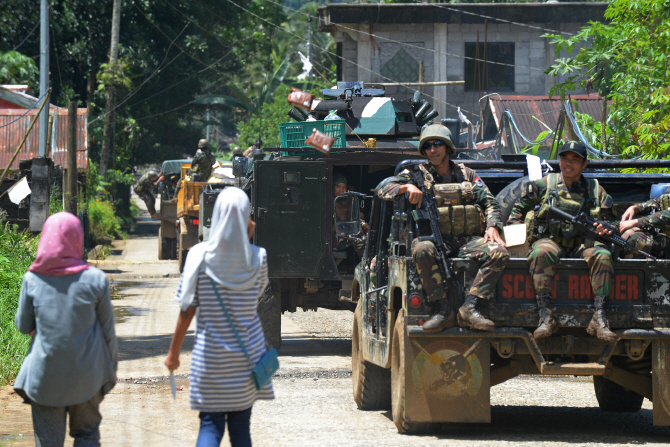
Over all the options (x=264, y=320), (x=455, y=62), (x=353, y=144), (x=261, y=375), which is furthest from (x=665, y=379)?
(x=455, y=62)

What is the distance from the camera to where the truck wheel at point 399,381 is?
6672 mm

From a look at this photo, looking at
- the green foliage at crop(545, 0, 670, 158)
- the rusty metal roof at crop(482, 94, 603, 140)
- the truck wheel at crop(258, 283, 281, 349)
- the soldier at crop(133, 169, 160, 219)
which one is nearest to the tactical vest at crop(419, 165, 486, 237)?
the truck wheel at crop(258, 283, 281, 349)

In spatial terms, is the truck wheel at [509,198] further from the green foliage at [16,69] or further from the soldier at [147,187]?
the green foliage at [16,69]

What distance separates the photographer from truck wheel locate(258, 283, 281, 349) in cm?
1089

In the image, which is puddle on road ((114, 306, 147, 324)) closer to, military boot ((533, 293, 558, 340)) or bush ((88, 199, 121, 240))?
military boot ((533, 293, 558, 340))

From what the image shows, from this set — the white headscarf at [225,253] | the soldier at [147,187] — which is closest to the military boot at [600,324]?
the white headscarf at [225,253]

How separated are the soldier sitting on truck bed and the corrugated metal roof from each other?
66.0 ft

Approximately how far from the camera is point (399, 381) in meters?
6.78

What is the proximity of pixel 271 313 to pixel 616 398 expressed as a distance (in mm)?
4224

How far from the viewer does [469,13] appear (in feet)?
96.1

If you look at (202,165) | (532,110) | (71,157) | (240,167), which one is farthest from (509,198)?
(532,110)

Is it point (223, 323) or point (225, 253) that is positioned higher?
point (225, 253)

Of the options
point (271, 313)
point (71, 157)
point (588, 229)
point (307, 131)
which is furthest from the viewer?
point (71, 157)

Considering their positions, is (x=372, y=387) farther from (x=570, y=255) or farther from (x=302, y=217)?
(x=302, y=217)
